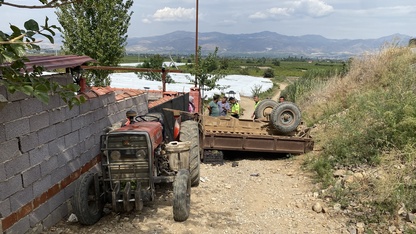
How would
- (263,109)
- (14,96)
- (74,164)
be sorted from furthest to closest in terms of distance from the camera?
(263,109) → (74,164) → (14,96)

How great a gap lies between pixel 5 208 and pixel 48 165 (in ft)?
2.75

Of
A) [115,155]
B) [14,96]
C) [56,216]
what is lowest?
[56,216]

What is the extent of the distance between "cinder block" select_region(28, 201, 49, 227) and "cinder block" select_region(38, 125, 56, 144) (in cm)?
84

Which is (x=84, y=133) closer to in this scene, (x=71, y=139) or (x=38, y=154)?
(x=71, y=139)

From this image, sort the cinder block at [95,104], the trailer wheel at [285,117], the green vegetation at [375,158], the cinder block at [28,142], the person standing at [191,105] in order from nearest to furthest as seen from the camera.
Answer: the cinder block at [28,142], the green vegetation at [375,158], the cinder block at [95,104], the trailer wheel at [285,117], the person standing at [191,105]

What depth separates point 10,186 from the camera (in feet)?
11.9

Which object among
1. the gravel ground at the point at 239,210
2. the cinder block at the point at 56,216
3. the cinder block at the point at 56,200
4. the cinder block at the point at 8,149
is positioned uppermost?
the cinder block at the point at 8,149

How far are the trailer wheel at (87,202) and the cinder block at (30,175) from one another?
20.1 inches

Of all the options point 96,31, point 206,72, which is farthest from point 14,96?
point 206,72

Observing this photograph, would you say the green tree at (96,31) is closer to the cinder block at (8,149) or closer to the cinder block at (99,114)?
the cinder block at (99,114)

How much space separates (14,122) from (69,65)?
1261 millimetres

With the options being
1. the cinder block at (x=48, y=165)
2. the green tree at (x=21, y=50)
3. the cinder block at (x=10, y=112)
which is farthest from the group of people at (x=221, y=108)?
the green tree at (x=21, y=50)

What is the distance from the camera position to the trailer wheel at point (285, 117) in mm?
8070

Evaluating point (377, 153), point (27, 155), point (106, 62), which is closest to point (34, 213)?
point (27, 155)
